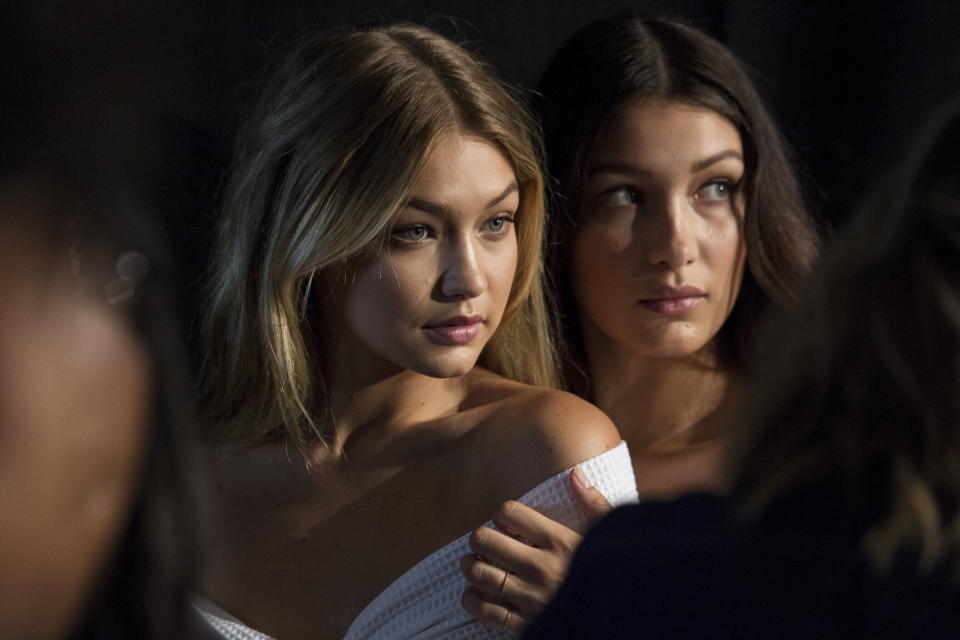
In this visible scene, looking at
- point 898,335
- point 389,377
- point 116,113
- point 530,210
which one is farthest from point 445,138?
point 898,335

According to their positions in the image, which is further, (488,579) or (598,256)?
(598,256)

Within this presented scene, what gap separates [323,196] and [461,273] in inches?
7.0

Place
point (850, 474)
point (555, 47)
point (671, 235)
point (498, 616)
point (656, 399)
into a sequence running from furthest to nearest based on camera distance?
point (555, 47)
point (656, 399)
point (671, 235)
point (498, 616)
point (850, 474)

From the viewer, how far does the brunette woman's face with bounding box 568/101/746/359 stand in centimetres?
153

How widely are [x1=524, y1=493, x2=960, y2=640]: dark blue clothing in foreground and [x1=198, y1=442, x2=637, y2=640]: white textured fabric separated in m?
0.54

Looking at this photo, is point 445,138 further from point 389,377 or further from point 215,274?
point 215,274

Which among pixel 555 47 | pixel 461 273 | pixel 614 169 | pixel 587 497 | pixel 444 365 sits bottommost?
pixel 587 497

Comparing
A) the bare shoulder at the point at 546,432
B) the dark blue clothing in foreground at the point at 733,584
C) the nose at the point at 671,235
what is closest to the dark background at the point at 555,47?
the nose at the point at 671,235

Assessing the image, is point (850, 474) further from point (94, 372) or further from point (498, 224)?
point (498, 224)

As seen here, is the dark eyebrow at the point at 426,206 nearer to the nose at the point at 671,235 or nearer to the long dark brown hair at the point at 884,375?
the nose at the point at 671,235

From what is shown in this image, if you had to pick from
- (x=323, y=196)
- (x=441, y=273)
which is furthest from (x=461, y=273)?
(x=323, y=196)

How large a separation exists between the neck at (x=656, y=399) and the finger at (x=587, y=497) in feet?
1.21

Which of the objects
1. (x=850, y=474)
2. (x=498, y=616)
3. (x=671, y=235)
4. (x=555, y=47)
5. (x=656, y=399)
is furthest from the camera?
(x=555, y=47)

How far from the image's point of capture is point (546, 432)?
52.7 inches
